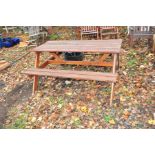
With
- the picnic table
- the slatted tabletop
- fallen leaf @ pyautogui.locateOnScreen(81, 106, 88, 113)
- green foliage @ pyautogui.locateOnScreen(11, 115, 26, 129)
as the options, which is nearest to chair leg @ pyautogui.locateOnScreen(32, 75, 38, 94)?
the picnic table

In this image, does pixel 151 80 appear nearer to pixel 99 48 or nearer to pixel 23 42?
pixel 99 48

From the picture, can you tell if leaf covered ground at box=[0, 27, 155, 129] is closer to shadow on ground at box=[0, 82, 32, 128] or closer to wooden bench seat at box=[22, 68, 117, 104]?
shadow on ground at box=[0, 82, 32, 128]

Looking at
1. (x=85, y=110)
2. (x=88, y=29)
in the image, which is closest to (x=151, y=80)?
(x=85, y=110)

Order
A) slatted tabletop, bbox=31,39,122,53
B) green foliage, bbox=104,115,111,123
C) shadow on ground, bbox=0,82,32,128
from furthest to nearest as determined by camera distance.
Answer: shadow on ground, bbox=0,82,32,128 < slatted tabletop, bbox=31,39,122,53 < green foliage, bbox=104,115,111,123

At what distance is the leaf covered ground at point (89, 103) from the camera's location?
3.78 metres

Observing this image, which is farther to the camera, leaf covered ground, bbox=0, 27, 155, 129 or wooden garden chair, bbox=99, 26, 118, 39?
wooden garden chair, bbox=99, 26, 118, 39

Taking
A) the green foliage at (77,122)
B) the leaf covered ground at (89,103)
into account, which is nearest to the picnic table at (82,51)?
the leaf covered ground at (89,103)

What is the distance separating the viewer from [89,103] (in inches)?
166

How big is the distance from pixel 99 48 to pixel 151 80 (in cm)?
130

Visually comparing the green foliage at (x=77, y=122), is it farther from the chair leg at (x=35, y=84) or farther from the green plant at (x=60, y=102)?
the chair leg at (x=35, y=84)

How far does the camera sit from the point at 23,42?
27.3ft

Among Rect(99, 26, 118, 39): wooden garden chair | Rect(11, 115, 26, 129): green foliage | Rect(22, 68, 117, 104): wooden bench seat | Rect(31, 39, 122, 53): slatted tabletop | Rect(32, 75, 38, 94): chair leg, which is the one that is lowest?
Rect(11, 115, 26, 129): green foliage

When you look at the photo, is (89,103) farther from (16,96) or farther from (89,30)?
(89,30)

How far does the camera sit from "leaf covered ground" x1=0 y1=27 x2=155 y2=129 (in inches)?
149
